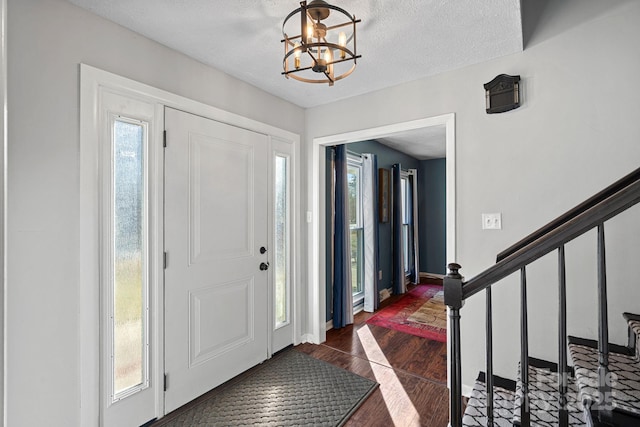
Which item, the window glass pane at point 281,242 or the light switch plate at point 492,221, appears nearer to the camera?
the light switch plate at point 492,221

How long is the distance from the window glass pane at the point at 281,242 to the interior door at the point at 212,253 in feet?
0.60

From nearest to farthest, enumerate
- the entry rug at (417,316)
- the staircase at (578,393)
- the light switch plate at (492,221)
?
the staircase at (578,393) < the light switch plate at (492,221) < the entry rug at (417,316)

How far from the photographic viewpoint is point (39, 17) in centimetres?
153

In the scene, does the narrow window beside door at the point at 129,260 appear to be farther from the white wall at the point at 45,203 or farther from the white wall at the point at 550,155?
the white wall at the point at 550,155

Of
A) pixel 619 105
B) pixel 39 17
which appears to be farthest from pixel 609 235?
pixel 39 17

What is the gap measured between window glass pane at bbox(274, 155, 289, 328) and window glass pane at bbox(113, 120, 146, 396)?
1.20 metres

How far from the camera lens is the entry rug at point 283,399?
2020 mm

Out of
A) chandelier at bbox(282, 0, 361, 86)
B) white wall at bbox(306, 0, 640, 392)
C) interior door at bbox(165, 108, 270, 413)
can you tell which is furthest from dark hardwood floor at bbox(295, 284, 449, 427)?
chandelier at bbox(282, 0, 361, 86)

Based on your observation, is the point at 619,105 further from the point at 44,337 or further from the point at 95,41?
the point at 44,337

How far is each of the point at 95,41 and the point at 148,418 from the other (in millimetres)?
2237

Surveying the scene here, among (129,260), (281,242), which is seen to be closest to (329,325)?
(281,242)

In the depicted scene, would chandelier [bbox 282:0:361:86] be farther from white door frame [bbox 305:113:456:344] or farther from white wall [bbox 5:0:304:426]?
white door frame [bbox 305:113:456:344]

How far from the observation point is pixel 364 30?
185 centimetres

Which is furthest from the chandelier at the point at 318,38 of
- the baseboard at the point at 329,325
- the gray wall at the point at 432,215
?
the gray wall at the point at 432,215
